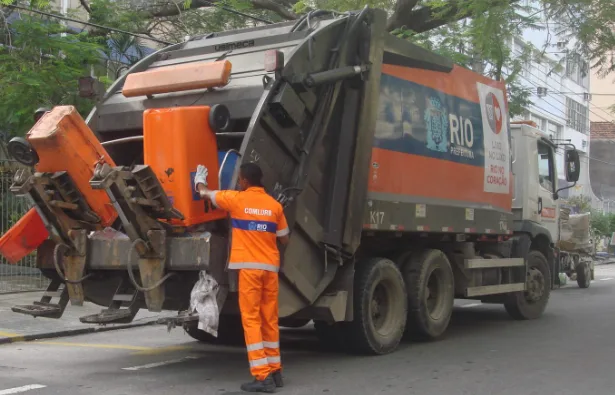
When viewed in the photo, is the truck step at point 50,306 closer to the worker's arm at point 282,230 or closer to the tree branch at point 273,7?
the worker's arm at point 282,230

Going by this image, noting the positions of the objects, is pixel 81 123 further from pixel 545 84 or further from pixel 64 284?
pixel 545 84

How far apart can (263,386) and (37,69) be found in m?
9.03

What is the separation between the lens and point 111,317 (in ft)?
20.4

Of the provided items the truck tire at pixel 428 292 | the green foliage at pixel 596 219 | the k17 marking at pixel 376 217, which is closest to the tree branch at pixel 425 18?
the truck tire at pixel 428 292

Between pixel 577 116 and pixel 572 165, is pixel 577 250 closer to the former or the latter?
pixel 572 165

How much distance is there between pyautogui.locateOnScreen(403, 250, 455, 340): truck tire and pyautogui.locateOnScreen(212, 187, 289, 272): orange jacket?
8.84 ft

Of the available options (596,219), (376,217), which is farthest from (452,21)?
(596,219)

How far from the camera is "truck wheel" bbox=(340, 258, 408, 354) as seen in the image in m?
7.54

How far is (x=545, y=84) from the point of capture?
36125mm

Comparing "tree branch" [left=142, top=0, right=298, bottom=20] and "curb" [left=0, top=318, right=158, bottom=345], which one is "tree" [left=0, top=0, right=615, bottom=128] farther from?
"curb" [left=0, top=318, right=158, bottom=345]

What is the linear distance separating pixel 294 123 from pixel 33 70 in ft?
25.8

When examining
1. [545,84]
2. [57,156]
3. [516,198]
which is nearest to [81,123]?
[57,156]

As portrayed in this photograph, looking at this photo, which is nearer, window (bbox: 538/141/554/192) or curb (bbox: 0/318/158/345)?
curb (bbox: 0/318/158/345)

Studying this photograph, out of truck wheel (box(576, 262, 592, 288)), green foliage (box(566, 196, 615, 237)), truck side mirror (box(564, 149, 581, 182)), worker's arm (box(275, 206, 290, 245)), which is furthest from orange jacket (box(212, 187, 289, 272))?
green foliage (box(566, 196, 615, 237))
